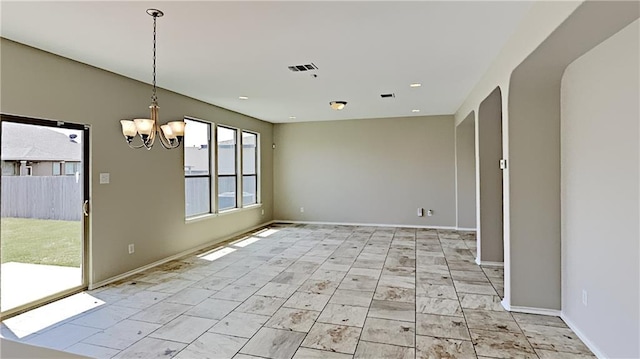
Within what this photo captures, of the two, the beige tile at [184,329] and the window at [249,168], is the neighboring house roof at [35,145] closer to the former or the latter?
the beige tile at [184,329]

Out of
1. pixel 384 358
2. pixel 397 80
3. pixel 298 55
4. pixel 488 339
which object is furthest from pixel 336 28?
pixel 488 339

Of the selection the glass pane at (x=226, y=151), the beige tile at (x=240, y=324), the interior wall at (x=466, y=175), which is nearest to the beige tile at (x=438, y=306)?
the beige tile at (x=240, y=324)

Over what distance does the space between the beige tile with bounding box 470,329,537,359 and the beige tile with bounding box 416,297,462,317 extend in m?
0.40

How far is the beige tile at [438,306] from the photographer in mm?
3302

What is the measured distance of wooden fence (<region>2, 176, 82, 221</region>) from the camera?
328 centimetres

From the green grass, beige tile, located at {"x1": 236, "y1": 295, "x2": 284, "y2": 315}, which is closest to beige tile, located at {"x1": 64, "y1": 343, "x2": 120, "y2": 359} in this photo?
beige tile, located at {"x1": 236, "y1": 295, "x2": 284, "y2": 315}

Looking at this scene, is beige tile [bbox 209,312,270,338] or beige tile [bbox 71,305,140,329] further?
beige tile [bbox 71,305,140,329]

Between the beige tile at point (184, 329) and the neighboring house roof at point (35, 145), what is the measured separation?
2.30 meters

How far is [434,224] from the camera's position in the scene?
788cm

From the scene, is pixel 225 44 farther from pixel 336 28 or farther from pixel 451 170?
pixel 451 170

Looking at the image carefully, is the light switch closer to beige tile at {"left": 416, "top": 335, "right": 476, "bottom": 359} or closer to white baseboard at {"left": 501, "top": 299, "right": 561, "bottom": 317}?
beige tile at {"left": 416, "top": 335, "right": 476, "bottom": 359}

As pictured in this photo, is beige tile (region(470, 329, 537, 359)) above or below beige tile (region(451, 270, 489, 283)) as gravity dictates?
below

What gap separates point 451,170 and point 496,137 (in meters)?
2.98

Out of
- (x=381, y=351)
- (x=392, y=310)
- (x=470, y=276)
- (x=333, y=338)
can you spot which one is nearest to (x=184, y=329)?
(x=333, y=338)
